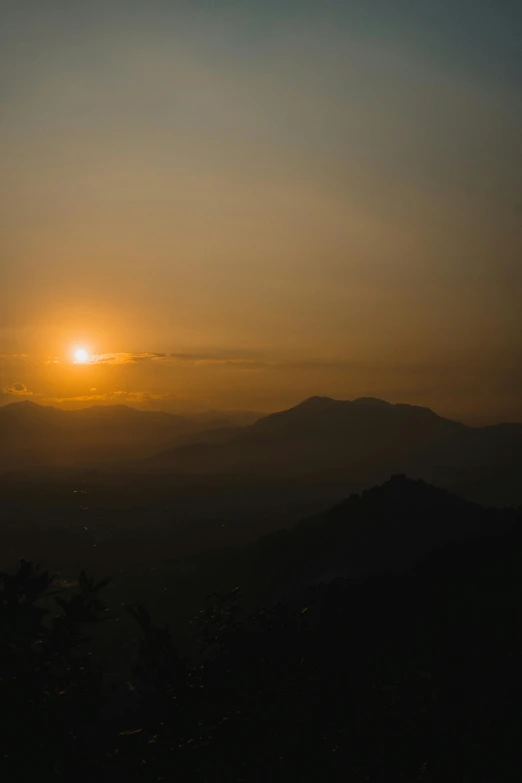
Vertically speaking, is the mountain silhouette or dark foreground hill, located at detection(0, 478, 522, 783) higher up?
dark foreground hill, located at detection(0, 478, 522, 783)

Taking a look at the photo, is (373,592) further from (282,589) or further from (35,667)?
(35,667)

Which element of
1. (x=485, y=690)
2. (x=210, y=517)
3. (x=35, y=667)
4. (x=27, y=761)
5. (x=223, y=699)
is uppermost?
(x=35, y=667)

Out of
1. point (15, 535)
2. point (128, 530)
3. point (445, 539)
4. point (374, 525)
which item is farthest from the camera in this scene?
point (128, 530)

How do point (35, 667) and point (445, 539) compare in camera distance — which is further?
point (445, 539)

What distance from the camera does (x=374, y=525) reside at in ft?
211

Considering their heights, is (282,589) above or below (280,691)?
below

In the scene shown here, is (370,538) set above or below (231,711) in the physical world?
below

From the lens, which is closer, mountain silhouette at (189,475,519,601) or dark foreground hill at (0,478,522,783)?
dark foreground hill at (0,478,522,783)

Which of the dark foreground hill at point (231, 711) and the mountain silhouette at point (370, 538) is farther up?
the dark foreground hill at point (231, 711)

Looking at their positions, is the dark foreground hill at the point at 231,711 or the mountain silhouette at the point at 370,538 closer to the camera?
the dark foreground hill at the point at 231,711

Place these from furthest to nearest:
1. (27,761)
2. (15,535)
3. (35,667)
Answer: (15,535) → (35,667) → (27,761)

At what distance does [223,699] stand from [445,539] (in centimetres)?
5462

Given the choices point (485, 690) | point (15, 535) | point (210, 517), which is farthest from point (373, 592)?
point (210, 517)

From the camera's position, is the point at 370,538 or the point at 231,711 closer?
the point at 231,711
